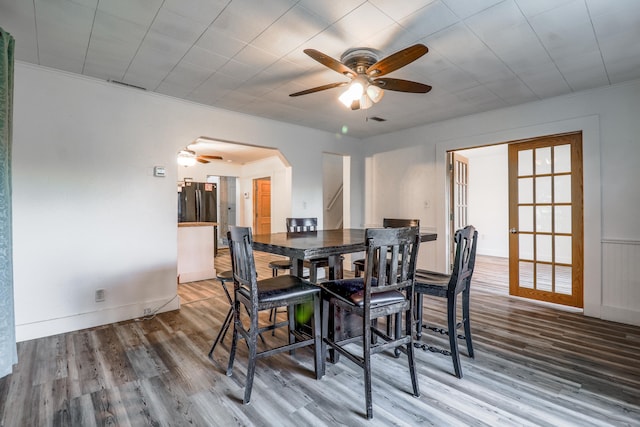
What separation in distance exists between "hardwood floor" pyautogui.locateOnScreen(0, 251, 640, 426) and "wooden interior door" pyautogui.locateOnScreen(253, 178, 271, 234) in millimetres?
5752

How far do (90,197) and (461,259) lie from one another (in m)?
3.25

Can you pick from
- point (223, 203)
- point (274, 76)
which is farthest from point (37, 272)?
point (223, 203)

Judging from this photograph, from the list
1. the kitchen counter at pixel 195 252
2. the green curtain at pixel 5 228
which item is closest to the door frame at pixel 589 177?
the kitchen counter at pixel 195 252

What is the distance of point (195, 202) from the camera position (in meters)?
6.50

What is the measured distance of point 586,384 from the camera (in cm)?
194

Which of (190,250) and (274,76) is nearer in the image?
(274,76)

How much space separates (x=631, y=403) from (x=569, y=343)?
838mm

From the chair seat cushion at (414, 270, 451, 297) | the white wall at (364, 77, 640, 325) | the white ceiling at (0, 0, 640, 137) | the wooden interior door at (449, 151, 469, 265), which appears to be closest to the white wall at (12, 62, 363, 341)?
the white ceiling at (0, 0, 640, 137)

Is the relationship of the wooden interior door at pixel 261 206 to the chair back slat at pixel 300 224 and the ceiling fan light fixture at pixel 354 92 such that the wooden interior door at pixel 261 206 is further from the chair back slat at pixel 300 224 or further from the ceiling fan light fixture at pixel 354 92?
the ceiling fan light fixture at pixel 354 92

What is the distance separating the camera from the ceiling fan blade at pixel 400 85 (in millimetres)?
2325

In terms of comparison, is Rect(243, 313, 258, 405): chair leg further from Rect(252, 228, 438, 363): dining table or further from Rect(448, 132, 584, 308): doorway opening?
Rect(448, 132, 584, 308): doorway opening

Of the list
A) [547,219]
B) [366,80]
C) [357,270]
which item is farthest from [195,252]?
[547,219]

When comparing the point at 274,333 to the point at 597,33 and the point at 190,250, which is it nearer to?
the point at 190,250

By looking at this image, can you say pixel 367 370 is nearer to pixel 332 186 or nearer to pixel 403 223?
pixel 403 223
